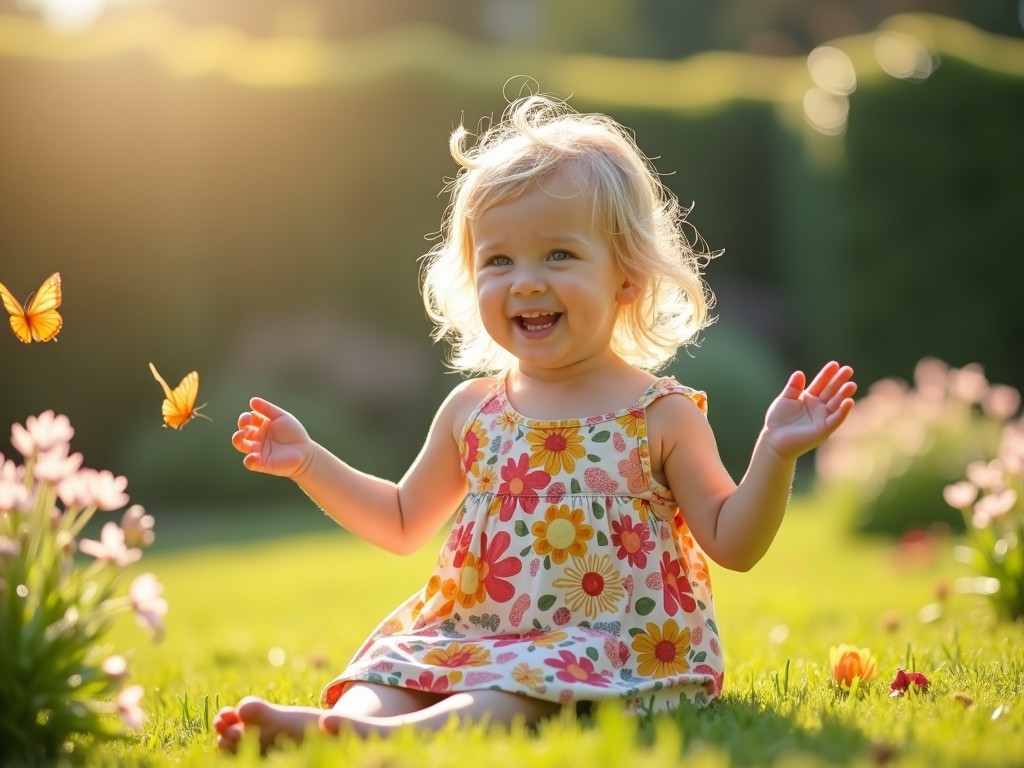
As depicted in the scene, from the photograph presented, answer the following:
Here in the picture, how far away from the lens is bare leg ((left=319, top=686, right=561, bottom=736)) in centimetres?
223

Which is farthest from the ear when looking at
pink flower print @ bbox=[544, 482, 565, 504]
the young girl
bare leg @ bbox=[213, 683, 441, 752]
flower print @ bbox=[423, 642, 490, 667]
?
bare leg @ bbox=[213, 683, 441, 752]

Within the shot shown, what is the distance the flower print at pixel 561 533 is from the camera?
8.82 ft

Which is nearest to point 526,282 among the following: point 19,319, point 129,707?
point 19,319

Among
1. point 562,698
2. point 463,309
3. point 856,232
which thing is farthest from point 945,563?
point 856,232

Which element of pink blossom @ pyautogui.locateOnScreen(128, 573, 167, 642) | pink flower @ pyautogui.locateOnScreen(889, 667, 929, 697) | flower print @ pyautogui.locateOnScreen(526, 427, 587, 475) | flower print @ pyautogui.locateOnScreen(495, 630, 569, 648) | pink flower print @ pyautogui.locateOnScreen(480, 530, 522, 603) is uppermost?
flower print @ pyautogui.locateOnScreen(526, 427, 587, 475)

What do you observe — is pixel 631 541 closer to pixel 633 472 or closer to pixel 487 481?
pixel 633 472

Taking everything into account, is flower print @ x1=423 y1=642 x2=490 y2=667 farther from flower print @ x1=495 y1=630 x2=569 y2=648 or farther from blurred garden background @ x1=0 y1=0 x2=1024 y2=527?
blurred garden background @ x1=0 y1=0 x2=1024 y2=527

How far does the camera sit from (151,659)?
4.25 m

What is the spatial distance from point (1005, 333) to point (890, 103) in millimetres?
2761

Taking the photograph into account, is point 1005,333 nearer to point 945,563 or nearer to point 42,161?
point 945,563

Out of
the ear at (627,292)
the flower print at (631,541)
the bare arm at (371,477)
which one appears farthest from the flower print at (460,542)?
the ear at (627,292)

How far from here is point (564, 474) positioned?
2760 millimetres

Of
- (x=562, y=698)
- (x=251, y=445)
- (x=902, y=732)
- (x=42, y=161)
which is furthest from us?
(x=42, y=161)

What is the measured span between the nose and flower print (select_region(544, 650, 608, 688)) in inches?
32.1
